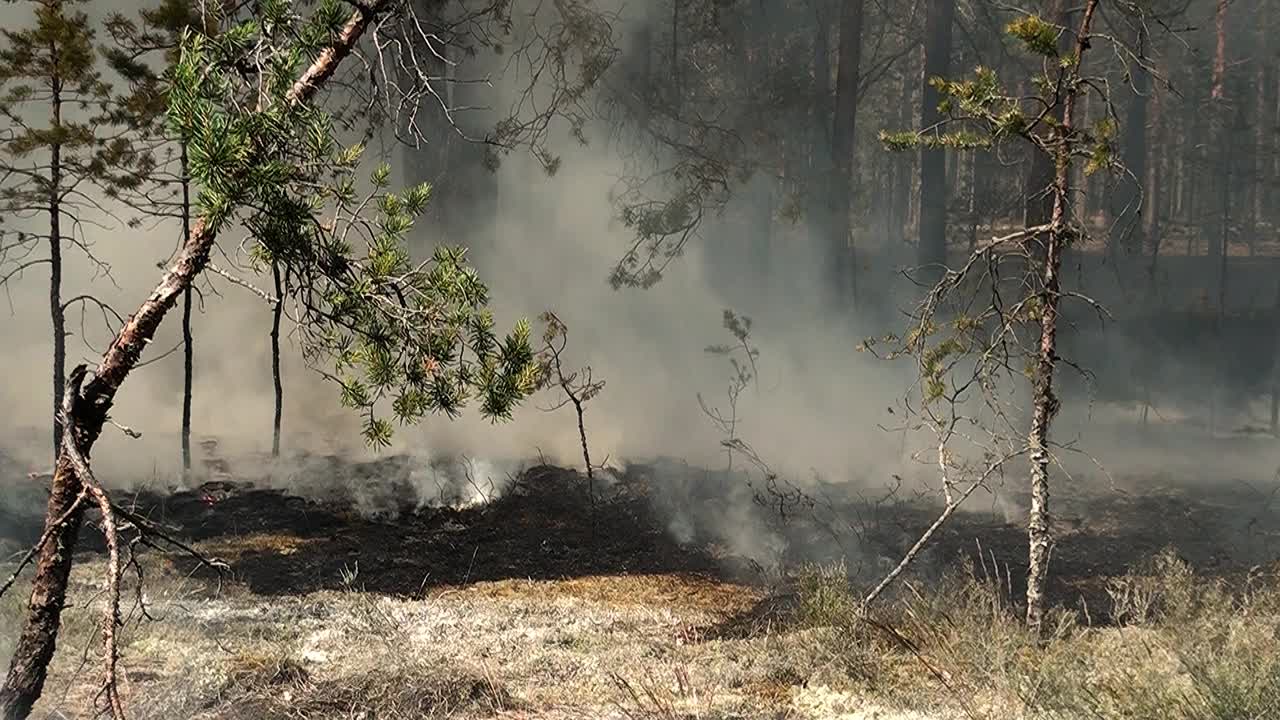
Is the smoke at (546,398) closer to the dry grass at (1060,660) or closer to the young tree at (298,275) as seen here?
the dry grass at (1060,660)

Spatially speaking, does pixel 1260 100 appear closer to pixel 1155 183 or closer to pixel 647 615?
pixel 1155 183

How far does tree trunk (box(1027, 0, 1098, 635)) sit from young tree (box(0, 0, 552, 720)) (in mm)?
3930

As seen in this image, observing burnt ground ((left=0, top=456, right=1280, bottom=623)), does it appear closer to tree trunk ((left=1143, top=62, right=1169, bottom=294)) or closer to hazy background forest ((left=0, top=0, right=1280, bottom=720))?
hazy background forest ((left=0, top=0, right=1280, bottom=720))

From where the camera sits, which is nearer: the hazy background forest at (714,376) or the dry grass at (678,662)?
the dry grass at (678,662)

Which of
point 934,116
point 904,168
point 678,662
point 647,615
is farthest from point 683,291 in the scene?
point 904,168

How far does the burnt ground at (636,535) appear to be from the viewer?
10867 millimetres

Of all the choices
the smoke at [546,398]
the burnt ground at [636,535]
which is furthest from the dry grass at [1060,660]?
the smoke at [546,398]

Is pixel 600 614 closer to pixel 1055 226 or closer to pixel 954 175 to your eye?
pixel 1055 226

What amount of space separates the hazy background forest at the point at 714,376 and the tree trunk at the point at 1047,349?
6 cm

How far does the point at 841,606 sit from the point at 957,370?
1381 cm

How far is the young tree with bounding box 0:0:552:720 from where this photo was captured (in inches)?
179

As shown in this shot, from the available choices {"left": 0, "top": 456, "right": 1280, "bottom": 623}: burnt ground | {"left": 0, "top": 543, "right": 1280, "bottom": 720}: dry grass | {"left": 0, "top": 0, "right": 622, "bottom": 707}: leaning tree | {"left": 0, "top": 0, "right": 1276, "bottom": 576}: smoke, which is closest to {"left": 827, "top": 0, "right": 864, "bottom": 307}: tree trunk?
{"left": 0, "top": 0, "right": 1276, "bottom": 576}: smoke

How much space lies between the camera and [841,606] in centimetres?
791

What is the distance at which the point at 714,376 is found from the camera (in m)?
21.4
